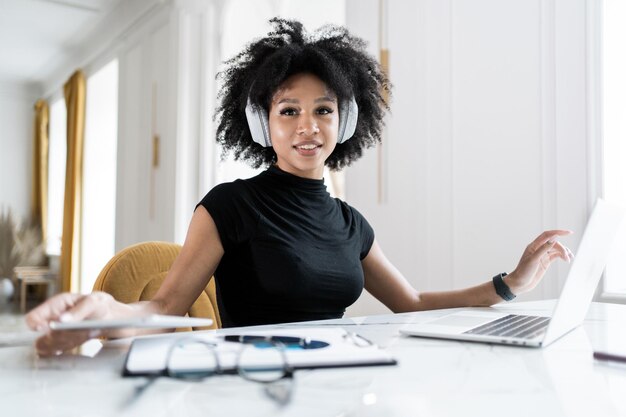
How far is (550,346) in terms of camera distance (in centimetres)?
86

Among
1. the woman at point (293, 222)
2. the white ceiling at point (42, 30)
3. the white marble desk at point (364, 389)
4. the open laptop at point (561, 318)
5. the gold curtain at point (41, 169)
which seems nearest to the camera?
the white marble desk at point (364, 389)

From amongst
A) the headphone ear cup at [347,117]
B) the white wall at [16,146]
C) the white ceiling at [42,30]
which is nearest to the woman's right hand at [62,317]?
the headphone ear cup at [347,117]

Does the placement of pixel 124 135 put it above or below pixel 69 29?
below

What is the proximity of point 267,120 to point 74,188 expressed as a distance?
17.8 feet

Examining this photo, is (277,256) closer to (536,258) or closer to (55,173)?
(536,258)

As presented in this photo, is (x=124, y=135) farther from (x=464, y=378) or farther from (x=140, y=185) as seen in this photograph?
(x=464, y=378)

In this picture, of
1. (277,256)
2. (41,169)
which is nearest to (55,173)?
(41,169)

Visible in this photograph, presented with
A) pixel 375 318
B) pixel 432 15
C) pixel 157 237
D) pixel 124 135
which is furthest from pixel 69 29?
pixel 375 318

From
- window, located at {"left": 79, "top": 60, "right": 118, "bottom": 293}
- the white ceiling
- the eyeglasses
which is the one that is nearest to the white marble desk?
the eyeglasses

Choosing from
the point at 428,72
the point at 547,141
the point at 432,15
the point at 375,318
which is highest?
the point at 432,15

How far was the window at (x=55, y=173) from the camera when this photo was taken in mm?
7941

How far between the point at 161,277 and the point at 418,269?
1.18 metres

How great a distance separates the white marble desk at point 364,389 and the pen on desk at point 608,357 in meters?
0.01

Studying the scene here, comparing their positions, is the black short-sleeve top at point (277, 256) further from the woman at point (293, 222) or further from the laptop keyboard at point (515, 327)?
the laptop keyboard at point (515, 327)
